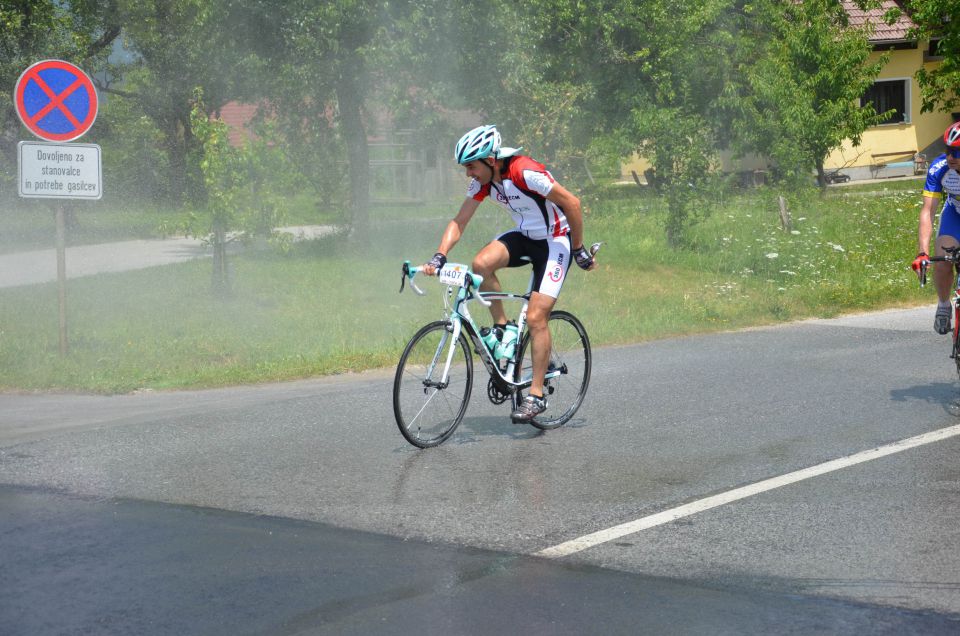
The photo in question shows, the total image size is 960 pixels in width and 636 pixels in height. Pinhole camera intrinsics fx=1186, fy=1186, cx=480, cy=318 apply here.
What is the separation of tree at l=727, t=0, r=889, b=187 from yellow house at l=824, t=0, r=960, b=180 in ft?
31.0

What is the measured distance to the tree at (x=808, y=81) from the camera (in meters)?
26.7

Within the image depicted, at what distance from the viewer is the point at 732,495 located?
A: 20.0 ft

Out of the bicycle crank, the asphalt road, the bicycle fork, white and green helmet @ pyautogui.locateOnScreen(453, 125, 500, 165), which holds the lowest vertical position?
the asphalt road

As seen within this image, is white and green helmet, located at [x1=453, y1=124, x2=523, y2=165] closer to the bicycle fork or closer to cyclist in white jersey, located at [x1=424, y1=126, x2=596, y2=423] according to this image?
cyclist in white jersey, located at [x1=424, y1=126, x2=596, y2=423]

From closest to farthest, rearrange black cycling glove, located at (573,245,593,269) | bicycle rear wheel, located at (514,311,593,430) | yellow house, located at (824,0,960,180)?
black cycling glove, located at (573,245,593,269) → bicycle rear wheel, located at (514,311,593,430) → yellow house, located at (824,0,960,180)


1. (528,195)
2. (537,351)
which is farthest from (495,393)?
(528,195)

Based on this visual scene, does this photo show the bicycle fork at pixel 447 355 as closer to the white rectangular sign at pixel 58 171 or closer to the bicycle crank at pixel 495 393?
the bicycle crank at pixel 495 393

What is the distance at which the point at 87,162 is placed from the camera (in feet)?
37.3

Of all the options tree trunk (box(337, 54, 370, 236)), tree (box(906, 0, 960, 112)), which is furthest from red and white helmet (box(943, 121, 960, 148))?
tree (box(906, 0, 960, 112))

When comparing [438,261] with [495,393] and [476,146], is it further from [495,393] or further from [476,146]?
[495,393]

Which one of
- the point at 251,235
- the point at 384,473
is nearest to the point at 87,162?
the point at 251,235

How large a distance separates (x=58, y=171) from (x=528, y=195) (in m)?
5.78

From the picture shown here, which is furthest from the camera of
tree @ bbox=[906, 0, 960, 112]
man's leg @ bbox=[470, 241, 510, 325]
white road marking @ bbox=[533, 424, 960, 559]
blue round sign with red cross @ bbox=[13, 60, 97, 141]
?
tree @ bbox=[906, 0, 960, 112]

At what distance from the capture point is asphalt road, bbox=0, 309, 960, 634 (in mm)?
4434
